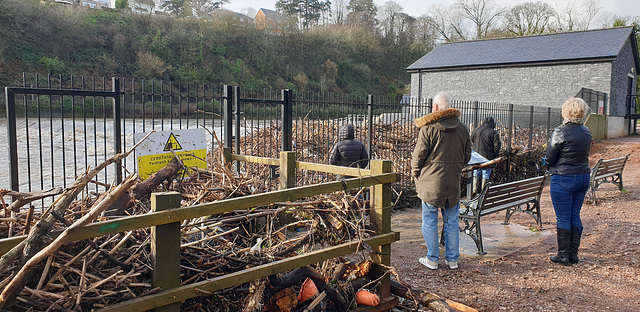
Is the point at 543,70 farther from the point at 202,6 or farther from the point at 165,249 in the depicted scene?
the point at 202,6

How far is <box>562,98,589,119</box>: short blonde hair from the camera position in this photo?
4.79 metres

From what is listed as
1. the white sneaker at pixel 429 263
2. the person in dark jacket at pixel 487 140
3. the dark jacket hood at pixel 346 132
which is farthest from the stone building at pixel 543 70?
the white sneaker at pixel 429 263

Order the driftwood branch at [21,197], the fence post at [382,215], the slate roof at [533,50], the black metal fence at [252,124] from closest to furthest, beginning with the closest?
the driftwood branch at [21,197] → the fence post at [382,215] → the black metal fence at [252,124] → the slate roof at [533,50]

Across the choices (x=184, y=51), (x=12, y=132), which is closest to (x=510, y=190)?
(x=12, y=132)

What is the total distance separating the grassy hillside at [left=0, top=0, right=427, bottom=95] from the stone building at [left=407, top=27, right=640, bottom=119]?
1670 cm

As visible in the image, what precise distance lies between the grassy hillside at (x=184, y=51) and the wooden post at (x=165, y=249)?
55.0 ft

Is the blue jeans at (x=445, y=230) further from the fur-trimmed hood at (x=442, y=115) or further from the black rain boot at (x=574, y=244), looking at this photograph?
the black rain boot at (x=574, y=244)

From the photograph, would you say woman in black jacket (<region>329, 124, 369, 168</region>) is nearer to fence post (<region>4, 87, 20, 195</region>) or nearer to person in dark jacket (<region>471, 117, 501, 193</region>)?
person in dark jacket (<region>471, 117, 501, 193</region>)

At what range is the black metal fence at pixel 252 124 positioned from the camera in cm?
432

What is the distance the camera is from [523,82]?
92.0 ft

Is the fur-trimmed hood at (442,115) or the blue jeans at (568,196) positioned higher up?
the fur-trimmed hood at (442,115)

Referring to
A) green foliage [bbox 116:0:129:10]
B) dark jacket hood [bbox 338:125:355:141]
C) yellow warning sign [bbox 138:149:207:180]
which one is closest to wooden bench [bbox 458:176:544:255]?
dark jacket hood [bbox 338:125:355:141]

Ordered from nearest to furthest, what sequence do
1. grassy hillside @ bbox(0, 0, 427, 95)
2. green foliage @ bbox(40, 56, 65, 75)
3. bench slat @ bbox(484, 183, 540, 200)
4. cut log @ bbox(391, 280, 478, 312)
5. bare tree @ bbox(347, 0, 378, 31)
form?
1. cut log @ bbox(391, 280, 478, 312)
2. bench slat @ bbox(484, 183, 540, 200)
3. green foliage @ bbox(40, 56, 65, 75)
4. grassy hillside @ bbox(0, 0, 427, 95)
5. bare tree @ bbox(347, 0, 378, 31)

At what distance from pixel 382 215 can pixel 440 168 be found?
1552 mm
